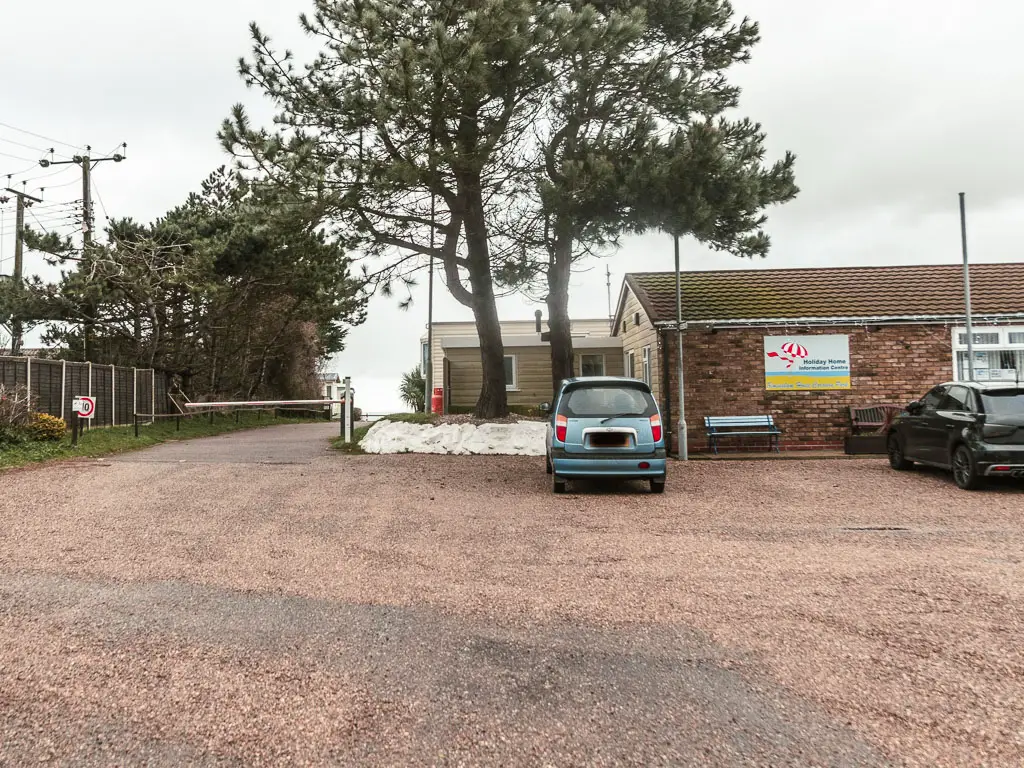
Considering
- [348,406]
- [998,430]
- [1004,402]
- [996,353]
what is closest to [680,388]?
[1004,402]

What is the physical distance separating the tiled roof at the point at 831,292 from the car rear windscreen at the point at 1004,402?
632 centimetres

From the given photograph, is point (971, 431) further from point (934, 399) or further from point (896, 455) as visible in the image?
point (896, 455)

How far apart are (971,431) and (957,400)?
0.92 meters

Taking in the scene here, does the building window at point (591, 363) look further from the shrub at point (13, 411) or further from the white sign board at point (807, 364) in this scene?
the shrub at point (13, 411)

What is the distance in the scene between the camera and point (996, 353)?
54.1ft

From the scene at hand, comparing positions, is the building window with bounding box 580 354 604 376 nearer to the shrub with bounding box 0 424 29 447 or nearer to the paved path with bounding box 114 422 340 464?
the paved path with bounding box 114 422 340 464

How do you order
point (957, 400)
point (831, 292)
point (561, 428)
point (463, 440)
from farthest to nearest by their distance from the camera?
point (831, 292) < point (463, 440) < point (957, 400) < point (561, 428)

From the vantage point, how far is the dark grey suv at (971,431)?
10.1m

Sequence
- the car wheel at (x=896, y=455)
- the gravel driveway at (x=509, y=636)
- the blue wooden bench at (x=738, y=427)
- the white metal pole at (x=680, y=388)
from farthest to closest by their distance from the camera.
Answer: the blue wooden bench at (x=738, y=427) < the white metal pole at (x=680, y=388) < the car wheel at (x=896, y=455) < the gravel driveway at (x=509, y=636)

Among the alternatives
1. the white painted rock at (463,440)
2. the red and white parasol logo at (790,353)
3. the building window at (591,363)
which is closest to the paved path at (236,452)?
the white painted rock at (463,440)

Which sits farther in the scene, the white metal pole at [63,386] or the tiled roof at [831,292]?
the white metal pole at [63,386]

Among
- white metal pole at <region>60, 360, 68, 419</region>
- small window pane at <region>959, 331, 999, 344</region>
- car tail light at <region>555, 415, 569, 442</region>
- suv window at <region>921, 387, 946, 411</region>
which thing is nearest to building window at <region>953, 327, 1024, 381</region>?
small window pane at <region>959, 331, 999, 344</region>

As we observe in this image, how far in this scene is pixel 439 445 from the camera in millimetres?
15812

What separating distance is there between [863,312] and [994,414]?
6.95 metres
